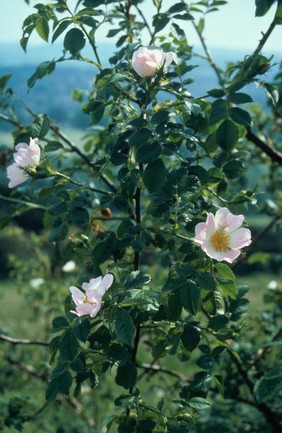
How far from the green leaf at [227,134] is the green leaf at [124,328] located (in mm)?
382

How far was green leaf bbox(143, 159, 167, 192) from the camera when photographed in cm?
98

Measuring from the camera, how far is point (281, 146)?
231 cm

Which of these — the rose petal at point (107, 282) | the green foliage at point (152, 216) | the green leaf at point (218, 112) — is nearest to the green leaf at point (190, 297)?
the green foliage at point (152, 216)

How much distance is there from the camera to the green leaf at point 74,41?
3.73 feet

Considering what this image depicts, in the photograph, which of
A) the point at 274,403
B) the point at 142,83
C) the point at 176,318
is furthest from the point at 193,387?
the point at 274,403

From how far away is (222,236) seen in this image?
96 cm

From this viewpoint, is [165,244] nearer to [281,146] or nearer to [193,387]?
[193,387]

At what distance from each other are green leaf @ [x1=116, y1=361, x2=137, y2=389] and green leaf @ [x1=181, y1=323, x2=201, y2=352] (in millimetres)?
107

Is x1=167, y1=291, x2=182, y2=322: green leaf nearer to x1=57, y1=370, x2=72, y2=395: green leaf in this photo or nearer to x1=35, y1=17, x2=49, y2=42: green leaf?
x1=57, y1=370, x2=72, y2=395: green leaf

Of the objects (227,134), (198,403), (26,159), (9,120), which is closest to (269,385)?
(198,403)

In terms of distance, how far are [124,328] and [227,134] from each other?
1.38 feet

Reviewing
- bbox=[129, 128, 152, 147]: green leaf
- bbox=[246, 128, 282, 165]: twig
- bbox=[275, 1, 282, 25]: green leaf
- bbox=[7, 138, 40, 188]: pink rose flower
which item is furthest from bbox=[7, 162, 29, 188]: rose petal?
bbox=[246, 128, 282, 165]: twig

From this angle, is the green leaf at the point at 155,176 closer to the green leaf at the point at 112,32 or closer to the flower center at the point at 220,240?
the flower center at the point at 220,240

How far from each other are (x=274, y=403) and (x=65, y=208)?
3.45 ft
